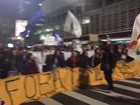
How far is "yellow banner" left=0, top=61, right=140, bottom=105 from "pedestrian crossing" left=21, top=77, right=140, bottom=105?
1.23 ft

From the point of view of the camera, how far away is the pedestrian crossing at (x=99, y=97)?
1048 centimetres

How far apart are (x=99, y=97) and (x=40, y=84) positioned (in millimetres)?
2091

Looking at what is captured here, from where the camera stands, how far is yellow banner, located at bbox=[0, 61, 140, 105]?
33.9ft

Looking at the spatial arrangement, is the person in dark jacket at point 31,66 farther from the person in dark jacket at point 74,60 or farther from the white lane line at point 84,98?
the person in dark jacket at point 74,60

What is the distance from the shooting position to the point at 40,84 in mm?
11672

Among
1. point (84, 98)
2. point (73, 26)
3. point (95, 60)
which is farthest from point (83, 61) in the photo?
point (84, 98)

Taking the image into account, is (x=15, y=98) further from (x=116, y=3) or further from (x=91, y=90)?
(x=116, y=3)

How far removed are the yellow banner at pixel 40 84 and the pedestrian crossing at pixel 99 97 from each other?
375 mm

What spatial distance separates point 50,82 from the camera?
12148mm

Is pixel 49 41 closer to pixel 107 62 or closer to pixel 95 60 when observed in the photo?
pixel 95 60

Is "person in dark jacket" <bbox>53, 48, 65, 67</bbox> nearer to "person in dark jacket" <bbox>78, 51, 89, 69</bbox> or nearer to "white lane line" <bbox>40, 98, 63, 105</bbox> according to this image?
"person in dark jacket" <bbox>78, 51, 89, 69</bbox>

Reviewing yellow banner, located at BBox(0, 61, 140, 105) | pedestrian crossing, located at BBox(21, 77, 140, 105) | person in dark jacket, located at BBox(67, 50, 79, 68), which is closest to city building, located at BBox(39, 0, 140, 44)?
person in dark jacket, located at BBox(67, 50, 79, 68)

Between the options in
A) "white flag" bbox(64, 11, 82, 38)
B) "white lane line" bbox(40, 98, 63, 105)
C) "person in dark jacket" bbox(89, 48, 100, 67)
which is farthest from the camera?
"person in dark jacket" bbox(89, 48, 100, 67)

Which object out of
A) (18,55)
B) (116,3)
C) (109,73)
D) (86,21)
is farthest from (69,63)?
(86,21)
